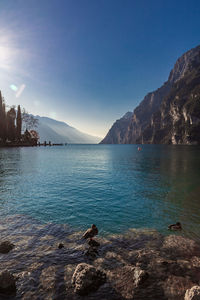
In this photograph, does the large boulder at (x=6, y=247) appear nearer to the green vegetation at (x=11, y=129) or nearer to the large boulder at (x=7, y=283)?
the large boulder at (x=7, y=283)

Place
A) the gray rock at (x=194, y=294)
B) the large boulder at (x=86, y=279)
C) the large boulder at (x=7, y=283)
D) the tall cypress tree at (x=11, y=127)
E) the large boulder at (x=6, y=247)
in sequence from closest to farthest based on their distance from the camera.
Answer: the gray rock at (x=194, y=294) < the large boulder at (x=7, y=283) < the large boulder at (x=86, y=279) < the large boulder at (x=6, y=247) < the tall cypress tree at (x=11, y=127)

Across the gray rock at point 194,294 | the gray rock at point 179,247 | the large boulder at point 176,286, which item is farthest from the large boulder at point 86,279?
the gray rock at point 179,247

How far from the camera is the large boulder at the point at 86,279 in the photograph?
6.63 meters

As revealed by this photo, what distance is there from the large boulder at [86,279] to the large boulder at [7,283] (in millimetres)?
2553

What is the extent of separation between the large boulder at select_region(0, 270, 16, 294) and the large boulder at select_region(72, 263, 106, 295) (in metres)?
2.55

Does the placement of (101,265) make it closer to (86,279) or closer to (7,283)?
(86,279)

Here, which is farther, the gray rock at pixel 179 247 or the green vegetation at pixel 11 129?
the green vegetation at pixel 11 129

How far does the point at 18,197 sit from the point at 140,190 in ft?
54.7

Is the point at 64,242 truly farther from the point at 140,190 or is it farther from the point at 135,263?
the point at 140,190

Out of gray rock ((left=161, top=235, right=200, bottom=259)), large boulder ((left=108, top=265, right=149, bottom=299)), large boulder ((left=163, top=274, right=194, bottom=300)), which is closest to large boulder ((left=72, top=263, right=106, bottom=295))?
large boulder ((left=108, top=265, right=149, bottom=299))

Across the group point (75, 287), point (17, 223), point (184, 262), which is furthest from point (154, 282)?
point (17, 223)

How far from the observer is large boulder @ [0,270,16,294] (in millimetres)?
6523

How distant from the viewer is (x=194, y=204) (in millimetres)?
17859

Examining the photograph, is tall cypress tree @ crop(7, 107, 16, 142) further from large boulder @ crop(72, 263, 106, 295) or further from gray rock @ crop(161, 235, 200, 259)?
gray rock @ crop(161, 235, 200, 259)
